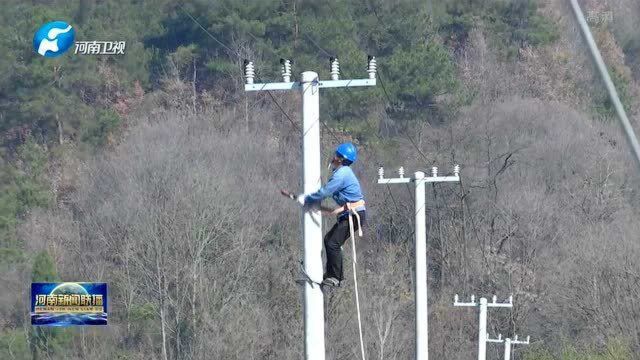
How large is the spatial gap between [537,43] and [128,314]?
2850cm

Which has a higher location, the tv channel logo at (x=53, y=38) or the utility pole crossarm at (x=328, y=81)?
the tv channel logo at (x=53, y=38)

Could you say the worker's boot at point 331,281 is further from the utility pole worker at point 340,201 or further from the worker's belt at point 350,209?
the worker's belt at point 350,209

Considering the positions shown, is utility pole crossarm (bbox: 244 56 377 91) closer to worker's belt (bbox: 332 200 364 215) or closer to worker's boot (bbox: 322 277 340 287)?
worker's belt (bbox: 332 200 364 215)

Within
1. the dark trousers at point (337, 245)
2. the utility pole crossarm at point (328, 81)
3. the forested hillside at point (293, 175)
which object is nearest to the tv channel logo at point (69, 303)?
the forested hillside at point (293, 175)

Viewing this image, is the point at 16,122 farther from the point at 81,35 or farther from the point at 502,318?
the point at 502,318

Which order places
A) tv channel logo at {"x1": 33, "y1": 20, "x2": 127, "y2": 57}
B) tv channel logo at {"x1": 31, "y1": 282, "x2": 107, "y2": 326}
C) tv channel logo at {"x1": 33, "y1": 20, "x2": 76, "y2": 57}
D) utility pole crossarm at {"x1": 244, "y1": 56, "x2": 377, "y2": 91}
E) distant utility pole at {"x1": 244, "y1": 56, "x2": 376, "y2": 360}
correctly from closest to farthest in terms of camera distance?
1. distant utility pole at {"x1": 244, "y1": 56, "x2": 376, "y2": 360}
2. utility pole crossarm at {"x1": 244, "y1": 56, "x2": 377, "y2": 91}
3. tv channel logo at {"x1": 31, "y1": 282, "x2": 107, "y2": 326}
4. tv channel logo at {"x1": 33, "y1": 20, "x2": 76, "y2": 57}
5. tv channel logo at {"x1": 33, "y1": 20, "x2": 127, "y2": 57}

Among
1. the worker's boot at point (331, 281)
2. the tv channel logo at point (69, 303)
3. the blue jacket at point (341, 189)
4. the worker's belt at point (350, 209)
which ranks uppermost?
the blue jacket at point (341, 189)

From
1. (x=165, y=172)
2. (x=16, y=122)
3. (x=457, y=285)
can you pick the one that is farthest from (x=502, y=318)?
(x=16, y=122)

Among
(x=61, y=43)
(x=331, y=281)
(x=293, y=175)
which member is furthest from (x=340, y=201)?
(x=61, y=43)

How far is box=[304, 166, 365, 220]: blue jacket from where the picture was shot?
35.4 feet

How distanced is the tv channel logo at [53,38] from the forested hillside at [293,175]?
1.36 ft

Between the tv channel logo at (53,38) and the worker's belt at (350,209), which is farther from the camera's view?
the tv channel logo at (53,38)

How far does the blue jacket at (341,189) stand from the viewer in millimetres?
10805

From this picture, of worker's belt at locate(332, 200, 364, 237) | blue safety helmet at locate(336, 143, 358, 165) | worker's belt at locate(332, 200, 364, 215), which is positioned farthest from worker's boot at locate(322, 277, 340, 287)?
blue safety helmet at locate(336, 143, 358, 165)
